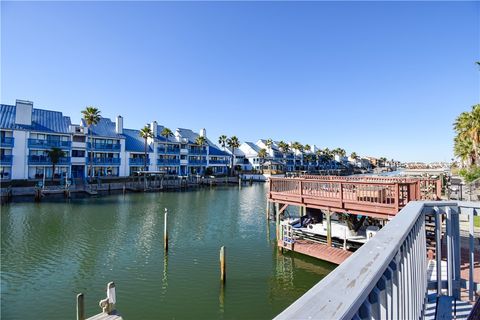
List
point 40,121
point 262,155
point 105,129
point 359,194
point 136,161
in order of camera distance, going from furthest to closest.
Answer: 1. point 262,155
2. point 136,161
3. point 105,129
4. point 40,121
5. point 359,194

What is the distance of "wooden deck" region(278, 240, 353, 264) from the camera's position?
51.7ft

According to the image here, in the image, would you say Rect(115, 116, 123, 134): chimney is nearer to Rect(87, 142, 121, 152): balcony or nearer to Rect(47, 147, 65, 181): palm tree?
Rect(87, 142, 121, 152): balcony

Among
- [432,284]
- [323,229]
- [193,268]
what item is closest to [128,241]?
[193,268]

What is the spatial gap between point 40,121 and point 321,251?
2190 inches

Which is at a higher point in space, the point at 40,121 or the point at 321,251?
the point at 40,121

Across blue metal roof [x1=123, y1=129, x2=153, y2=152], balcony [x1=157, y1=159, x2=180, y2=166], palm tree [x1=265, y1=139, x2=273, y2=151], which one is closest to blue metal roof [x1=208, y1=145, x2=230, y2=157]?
balcony [x1=157, y1=159, x2=180, y2=166]

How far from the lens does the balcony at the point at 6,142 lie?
1796 inches

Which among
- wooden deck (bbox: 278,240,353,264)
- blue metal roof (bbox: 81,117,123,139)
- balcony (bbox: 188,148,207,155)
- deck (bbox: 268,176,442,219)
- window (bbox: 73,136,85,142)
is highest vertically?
blue metal roof (bbox: 81,117,123,139)

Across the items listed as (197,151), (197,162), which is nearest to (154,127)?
(197,151)

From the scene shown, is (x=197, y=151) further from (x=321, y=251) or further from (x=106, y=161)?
(x=321, y=251)

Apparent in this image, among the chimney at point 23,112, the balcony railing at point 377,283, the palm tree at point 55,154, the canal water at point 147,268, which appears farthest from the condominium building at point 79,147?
the balcony railing at point 377,283

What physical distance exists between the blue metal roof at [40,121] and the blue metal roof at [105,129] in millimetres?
4117

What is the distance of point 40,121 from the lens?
51.6 m

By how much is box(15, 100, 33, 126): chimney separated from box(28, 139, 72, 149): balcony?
138 inches
